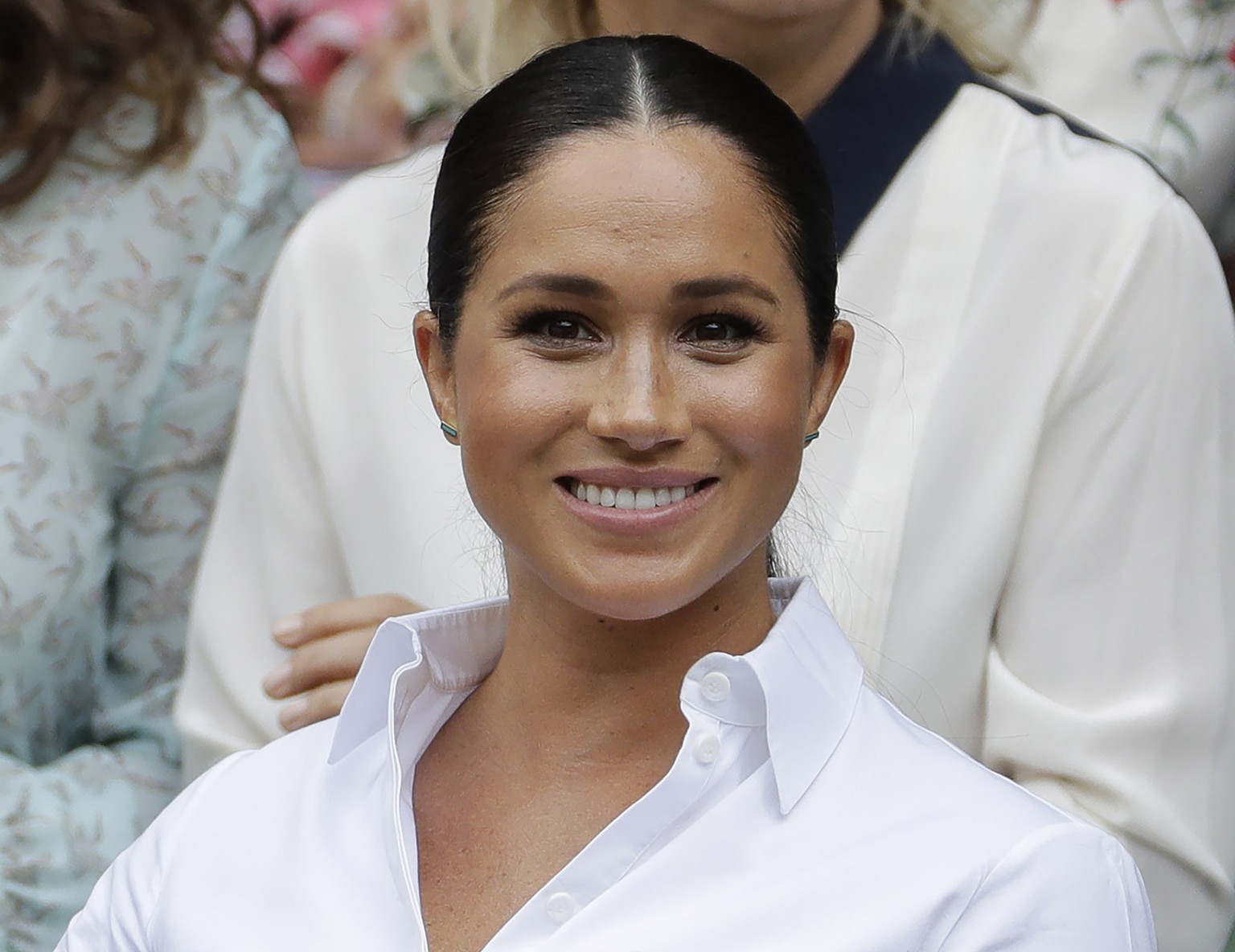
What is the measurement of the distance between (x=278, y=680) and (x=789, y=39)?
2.89ft

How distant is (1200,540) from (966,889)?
0.69 metres

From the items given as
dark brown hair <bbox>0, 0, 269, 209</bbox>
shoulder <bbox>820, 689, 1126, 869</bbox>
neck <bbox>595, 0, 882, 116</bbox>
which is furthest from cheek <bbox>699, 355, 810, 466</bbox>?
dark brown hair <bbox>0, 0, 269, 209</bbox>

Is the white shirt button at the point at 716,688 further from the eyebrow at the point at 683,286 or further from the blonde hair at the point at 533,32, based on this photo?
the blonde hair at the point at 533,32

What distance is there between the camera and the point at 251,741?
235cm

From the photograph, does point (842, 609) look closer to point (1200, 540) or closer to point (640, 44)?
point (1200, 540)

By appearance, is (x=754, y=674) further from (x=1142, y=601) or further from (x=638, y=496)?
(x=1142, y=601)

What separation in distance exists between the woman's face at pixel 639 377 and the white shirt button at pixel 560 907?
22 centimetres

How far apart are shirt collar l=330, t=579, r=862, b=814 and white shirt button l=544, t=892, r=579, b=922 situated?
174 mm

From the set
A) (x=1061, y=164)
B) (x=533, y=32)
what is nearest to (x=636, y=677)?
(x=1061, y=164)

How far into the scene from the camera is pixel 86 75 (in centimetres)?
274

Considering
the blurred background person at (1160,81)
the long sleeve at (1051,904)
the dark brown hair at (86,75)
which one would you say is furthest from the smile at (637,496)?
the dark brown hair at (86,75)

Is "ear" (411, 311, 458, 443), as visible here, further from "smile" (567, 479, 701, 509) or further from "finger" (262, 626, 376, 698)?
"finger" (262, 626, 376, 698)

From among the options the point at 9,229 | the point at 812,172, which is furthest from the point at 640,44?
the point at 9,229

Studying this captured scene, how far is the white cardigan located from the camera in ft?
6.40
